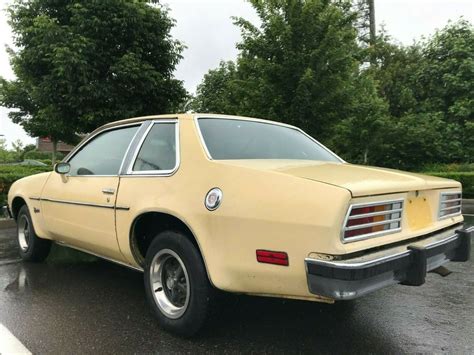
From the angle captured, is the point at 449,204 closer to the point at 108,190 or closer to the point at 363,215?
the point at 363,215

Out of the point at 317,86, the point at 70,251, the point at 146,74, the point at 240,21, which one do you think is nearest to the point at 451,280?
the point at 70,251

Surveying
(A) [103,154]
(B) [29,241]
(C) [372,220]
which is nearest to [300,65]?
(A) [103,154]

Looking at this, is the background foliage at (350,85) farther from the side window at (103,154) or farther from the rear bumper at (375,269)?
the rear bumper at (375,269)

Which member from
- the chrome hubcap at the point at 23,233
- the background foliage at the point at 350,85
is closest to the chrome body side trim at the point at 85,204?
the chrome hubcap at the point at 23,233

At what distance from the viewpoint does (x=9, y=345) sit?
296 centimetres

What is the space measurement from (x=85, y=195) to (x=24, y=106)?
720 inches

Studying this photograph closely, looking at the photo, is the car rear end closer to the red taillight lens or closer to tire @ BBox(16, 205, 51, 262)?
the red taillight lens

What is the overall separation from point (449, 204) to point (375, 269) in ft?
4.72

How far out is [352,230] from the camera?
8.20ft

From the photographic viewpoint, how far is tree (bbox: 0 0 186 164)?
9531mm

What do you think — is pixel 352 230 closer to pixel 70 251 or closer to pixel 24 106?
pixel 70 251

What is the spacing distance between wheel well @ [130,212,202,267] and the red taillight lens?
0.74m

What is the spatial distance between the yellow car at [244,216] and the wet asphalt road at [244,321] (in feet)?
0.97

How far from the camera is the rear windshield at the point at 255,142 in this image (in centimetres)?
333
